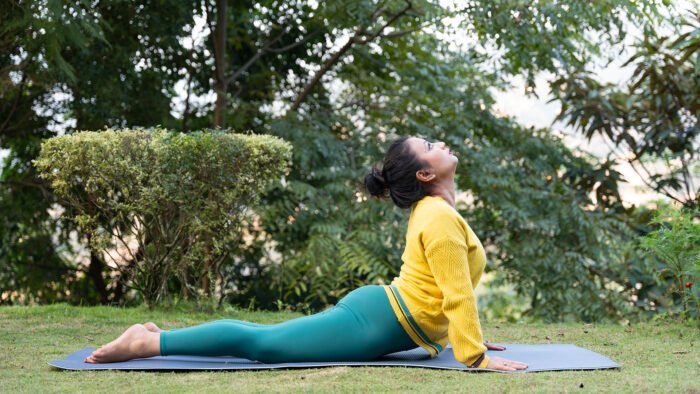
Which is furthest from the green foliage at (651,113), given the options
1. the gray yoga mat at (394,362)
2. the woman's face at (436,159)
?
the woman's face at (436,159)

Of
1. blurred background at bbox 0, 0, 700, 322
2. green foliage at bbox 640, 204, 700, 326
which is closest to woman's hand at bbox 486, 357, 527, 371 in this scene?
green foliage at bbox 640, 204, 700, 326

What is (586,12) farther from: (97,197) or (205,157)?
(97,197)

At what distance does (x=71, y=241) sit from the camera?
9859 millimetres

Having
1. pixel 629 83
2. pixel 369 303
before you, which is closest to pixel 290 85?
pixel 629 83

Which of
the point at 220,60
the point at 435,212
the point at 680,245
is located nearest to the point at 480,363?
the point at 435,212

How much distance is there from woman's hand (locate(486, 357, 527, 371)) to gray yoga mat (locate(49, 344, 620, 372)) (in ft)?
0.15

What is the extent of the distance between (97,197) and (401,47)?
439 centimetres

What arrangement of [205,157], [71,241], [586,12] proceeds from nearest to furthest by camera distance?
[205,157] < [586,12] < [71,241]

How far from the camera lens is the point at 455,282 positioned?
3537 mm

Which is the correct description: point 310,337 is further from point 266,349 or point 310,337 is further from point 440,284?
point 440,284

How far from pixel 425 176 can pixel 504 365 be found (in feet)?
3.06

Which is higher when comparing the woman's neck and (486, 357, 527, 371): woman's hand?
the woman's neck

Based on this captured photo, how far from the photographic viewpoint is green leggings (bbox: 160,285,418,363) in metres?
3.71

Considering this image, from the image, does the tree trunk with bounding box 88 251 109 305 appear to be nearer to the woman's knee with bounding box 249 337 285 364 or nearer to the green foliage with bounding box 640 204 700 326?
the woman's knee with bounding box 249 337 285 364
